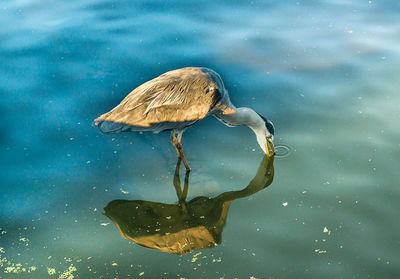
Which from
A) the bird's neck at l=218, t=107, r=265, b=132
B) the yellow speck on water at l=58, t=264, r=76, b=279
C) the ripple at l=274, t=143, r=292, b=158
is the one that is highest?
the bird's neck at l=218, t=107, r=265, b=132

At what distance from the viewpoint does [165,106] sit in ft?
18.9

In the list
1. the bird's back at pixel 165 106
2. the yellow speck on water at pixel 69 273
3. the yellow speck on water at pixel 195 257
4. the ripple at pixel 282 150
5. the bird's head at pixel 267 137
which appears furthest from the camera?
the ripple at pixel 282 150

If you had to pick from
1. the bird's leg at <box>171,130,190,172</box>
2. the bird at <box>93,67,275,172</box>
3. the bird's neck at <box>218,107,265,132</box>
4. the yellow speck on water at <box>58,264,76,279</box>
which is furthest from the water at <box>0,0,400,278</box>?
the bird at <box>93,67,275,172</box>

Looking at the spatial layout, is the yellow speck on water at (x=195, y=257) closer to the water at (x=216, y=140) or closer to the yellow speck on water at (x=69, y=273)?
the water at (x=216, y=140)

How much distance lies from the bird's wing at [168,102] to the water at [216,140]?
0.74m

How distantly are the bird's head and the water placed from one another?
228mm

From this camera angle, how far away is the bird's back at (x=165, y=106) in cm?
570

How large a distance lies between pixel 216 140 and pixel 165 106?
3.70 ft

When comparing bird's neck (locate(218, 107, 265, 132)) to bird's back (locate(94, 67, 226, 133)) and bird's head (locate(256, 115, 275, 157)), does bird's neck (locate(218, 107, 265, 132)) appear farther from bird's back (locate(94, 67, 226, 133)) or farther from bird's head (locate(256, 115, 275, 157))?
bird's back (locate(94, 67, 226, 133))

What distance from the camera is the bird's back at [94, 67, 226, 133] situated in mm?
5703

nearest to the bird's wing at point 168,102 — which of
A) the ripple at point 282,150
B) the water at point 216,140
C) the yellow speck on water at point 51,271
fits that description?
the water at point 216,140

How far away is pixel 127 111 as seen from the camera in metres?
5.70

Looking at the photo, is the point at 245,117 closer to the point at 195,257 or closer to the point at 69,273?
the point at 195,257


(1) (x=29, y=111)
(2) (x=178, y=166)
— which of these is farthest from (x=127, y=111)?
(1) (x=29, y=111)
